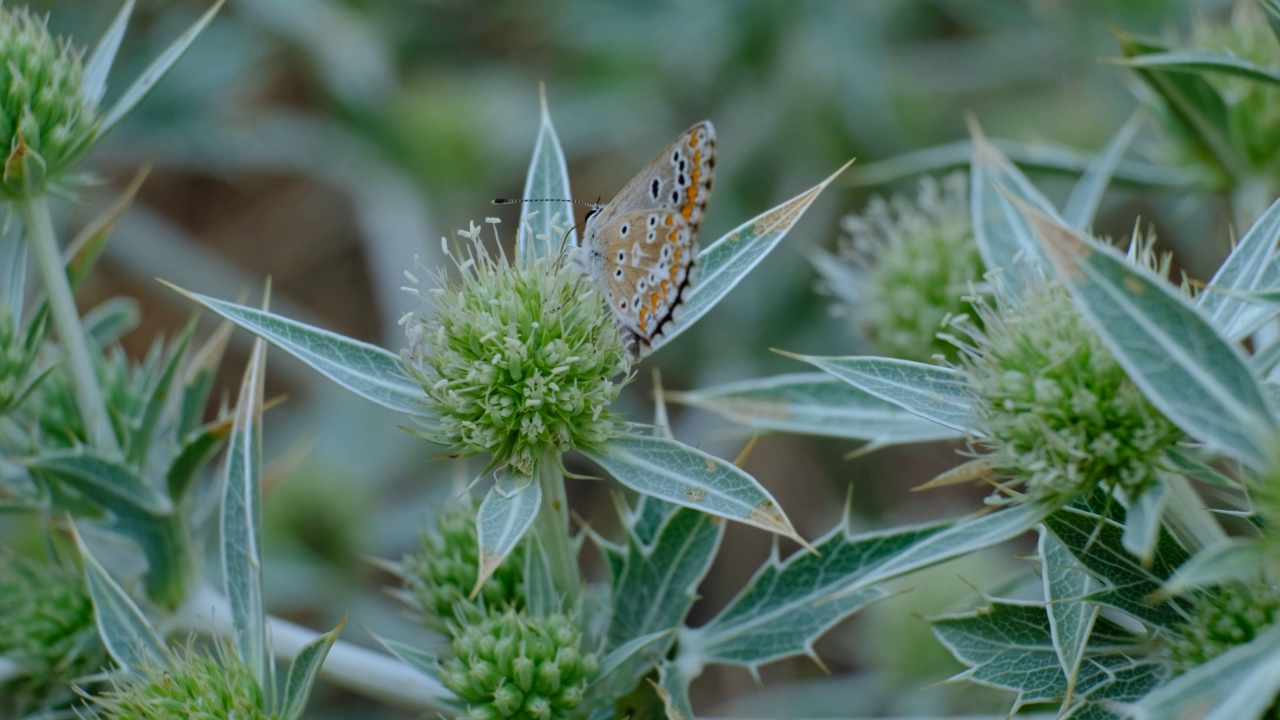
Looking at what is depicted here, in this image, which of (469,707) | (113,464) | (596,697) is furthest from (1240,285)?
(113,464)

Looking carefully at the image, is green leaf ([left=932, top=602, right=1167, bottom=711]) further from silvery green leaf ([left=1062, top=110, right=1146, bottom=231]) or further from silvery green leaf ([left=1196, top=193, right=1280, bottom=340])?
silvery green leaf ([left=1062, top=110, right=1146, bottom=231])

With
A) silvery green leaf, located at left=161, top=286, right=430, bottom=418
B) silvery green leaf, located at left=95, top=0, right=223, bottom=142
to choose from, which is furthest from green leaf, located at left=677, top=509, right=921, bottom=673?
silvery green leaf, located at left=95, top=0, right=223, bottom=142

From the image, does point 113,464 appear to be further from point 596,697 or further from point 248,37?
point 248,37

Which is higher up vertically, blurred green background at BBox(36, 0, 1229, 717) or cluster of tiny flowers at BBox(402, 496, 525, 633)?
blurred green background at BBox(36, 0, 1229, 717)

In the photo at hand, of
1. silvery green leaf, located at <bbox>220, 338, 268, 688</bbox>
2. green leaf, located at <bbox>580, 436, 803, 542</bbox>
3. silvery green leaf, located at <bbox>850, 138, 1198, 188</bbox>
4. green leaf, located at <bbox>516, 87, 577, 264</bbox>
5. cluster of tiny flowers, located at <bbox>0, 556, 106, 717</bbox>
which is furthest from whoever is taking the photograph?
silvery green leaf, located at <bbox>850, 138, 1198, 188</bbox>

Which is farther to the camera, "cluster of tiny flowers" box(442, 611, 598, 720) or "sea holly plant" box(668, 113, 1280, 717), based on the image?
"cluster of tiny flowers" box(442, 611, 598, 720)

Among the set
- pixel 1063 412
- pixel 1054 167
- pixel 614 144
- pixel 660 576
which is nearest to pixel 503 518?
pixel 660 576
